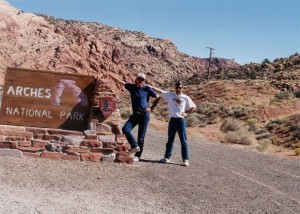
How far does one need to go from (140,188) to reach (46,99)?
3377 millimetres

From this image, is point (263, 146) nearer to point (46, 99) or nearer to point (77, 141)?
point (77, 141)

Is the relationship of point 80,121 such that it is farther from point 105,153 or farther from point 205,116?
point 205,116

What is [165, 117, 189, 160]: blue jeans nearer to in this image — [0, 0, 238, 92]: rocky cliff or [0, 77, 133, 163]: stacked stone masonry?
[0, 77, 133, 163]: stacked stone masonry

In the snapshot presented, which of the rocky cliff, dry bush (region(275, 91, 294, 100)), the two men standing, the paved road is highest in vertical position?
the rocky cliff

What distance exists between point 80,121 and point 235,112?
26.0m

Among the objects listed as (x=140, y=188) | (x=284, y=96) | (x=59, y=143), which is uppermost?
(x=284, y=96)

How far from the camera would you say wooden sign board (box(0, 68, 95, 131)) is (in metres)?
9.88

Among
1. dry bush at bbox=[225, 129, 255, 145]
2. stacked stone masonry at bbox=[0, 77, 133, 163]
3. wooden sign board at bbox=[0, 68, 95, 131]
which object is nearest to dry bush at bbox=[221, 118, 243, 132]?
dry bush at bbox=[225, 129, 255, 145]

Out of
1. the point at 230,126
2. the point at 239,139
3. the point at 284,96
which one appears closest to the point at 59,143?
the point at 239,139

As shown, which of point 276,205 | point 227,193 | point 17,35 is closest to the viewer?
point 276,205

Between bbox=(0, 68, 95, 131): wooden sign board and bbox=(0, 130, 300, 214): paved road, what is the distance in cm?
105

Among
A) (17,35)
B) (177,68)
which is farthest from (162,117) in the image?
(177,68)

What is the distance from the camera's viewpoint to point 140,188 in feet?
25.5

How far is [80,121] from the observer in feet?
32.8
